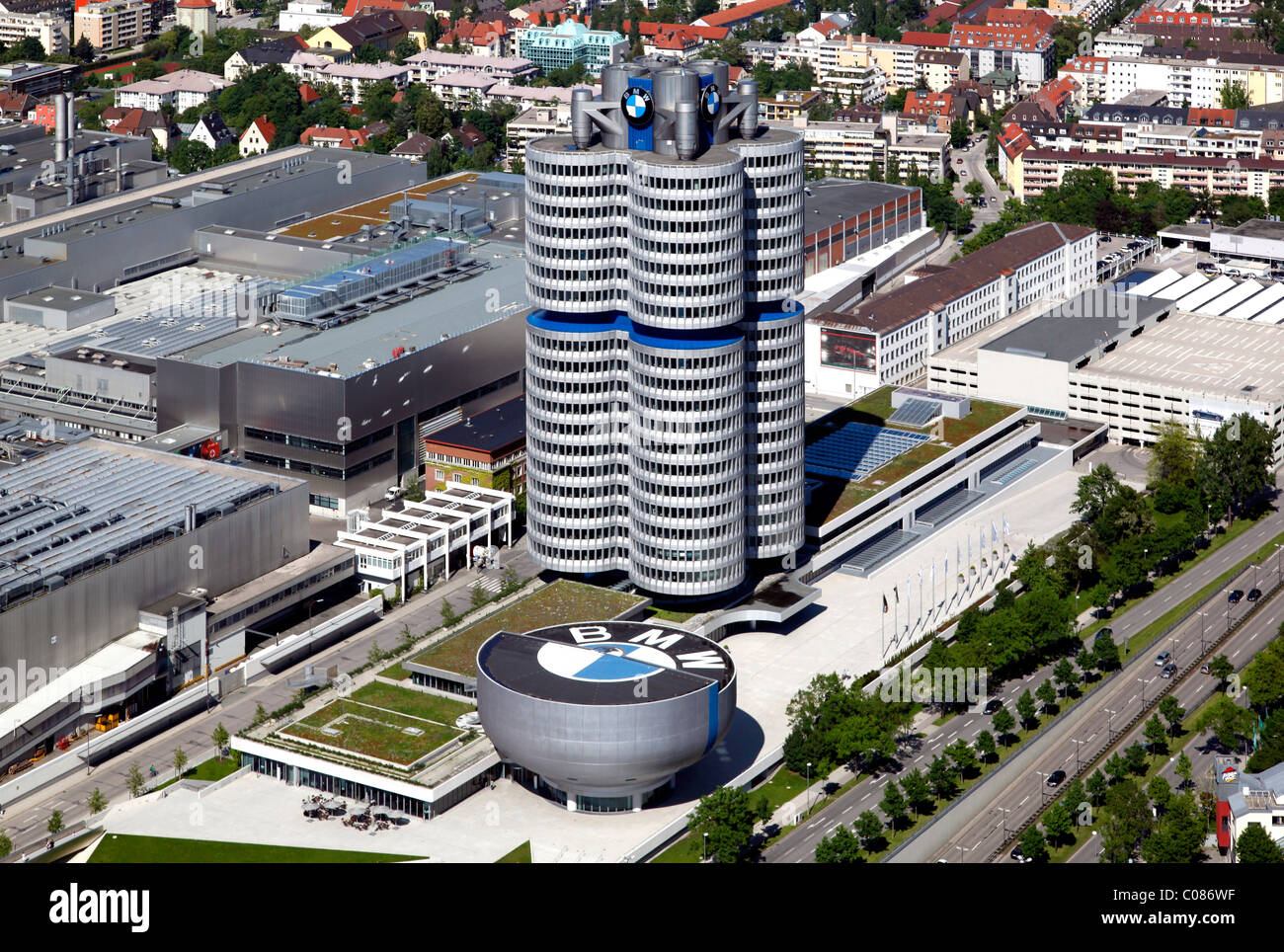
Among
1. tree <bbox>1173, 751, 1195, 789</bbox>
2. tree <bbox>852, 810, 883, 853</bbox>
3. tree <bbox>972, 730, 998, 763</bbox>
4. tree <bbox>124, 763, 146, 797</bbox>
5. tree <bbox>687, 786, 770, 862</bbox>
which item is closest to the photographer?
tree <bbox>687, 786, 770, 862</bbox>

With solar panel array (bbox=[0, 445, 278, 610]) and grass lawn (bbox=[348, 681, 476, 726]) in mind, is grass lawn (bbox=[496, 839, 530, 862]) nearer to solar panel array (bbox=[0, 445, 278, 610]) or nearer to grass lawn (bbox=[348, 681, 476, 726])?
grass lawn (bbox=[348, 681, 476, 726])

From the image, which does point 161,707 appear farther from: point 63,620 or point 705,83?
point 705,83

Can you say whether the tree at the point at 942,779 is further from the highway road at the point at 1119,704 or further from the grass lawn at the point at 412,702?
the grass lawn at the point at 412,702

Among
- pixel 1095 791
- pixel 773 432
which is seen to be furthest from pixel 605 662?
pixel 1095 791

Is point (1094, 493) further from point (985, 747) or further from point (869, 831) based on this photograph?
point (869, 831)

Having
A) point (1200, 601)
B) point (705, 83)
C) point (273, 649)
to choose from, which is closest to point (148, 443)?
point (273, 649)

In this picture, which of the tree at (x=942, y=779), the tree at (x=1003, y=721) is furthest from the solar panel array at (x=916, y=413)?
the tree at (x=942, y=779)

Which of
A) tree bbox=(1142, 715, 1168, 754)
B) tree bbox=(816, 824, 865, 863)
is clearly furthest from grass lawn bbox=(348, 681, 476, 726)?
tree bbox=(1142, 715, 1168, 754)
